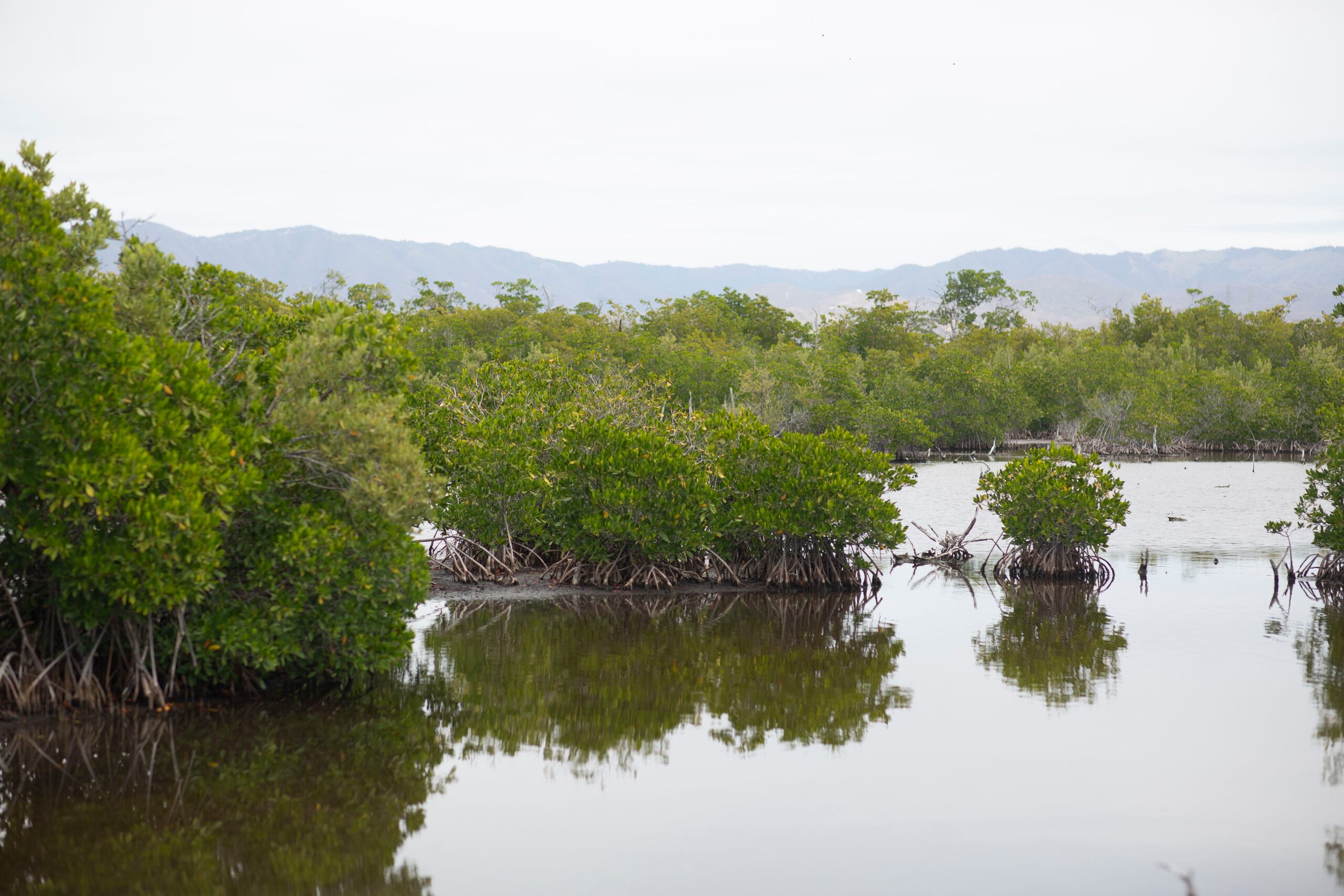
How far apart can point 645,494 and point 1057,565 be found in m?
6.84

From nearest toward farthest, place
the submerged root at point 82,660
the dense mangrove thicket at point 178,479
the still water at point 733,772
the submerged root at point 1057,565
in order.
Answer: the still water at point 733,772 → the dense mangrove thicket at point 178,479 → the submerged root at point 82,660 → the submerged root at point 1057,565

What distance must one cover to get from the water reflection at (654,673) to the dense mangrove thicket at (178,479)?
5.03 ft

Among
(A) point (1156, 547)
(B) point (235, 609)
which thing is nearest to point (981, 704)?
(B) point (235, 609)

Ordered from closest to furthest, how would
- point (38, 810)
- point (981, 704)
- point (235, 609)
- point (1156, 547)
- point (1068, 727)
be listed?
point (38, 810), point (235, 609), point (1068, 727), point (981, 704), point (1156, 547)

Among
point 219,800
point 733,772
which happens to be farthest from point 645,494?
point 219,800

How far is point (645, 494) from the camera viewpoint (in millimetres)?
15078

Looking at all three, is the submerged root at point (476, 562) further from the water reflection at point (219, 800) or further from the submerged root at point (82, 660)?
the submerged root at point (82, 660)

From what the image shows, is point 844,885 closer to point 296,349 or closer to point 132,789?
point 132,789

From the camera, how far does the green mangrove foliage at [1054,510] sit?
53.5 ft

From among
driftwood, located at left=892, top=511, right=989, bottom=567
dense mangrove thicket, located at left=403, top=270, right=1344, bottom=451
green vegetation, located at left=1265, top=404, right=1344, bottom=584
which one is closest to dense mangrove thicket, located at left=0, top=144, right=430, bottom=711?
driftwood, located at left=892, top=511, right=989, bottom=567

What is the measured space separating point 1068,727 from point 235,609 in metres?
7.22

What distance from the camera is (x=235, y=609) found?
9.12 metres

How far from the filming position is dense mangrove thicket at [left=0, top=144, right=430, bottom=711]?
26.2 feet

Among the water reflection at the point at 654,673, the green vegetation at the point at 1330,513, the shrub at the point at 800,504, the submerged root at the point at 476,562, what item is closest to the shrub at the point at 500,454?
the submerged root at the point at 476,562
